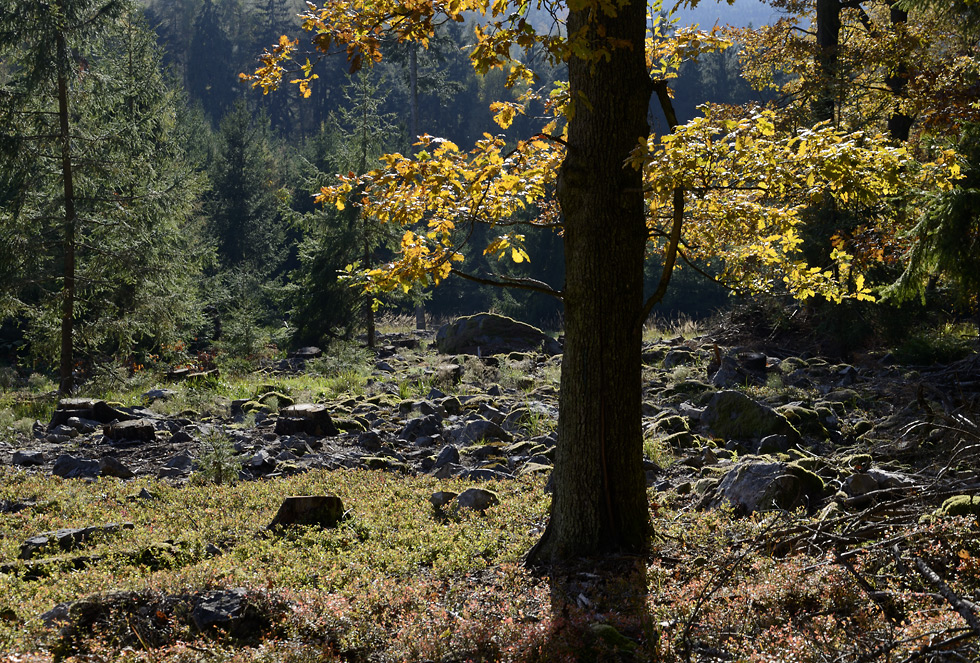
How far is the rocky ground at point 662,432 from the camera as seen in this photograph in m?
6.01

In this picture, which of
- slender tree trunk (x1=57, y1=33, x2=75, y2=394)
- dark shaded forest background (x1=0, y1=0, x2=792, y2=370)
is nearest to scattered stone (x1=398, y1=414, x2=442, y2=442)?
dark shaded forest background (x1=0, y1=0, x2=792, y2=370)

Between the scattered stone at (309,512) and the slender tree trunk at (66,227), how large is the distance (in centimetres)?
971

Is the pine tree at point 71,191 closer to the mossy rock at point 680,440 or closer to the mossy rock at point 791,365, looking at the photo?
the mossy rock at point 680,440

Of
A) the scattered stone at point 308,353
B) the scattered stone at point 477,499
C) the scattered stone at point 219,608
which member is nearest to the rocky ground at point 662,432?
the scattered stone at point 477,499

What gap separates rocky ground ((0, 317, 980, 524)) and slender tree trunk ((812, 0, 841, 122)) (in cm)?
459

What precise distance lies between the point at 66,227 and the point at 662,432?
11497mm

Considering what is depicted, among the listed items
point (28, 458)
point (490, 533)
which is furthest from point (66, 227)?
point (490, 533)

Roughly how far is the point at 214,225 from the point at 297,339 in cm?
1434

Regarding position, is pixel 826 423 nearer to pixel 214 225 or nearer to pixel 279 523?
pixel 279 523

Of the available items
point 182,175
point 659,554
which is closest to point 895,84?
point 659,554

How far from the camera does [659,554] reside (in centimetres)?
466

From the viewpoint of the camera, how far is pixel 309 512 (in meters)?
6.10

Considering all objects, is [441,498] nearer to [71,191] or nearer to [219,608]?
[219,608]

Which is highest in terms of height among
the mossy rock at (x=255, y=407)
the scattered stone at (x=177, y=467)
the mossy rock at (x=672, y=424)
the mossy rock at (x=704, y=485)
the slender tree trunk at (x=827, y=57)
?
the slender tree trunk at (x=827, y=57)
